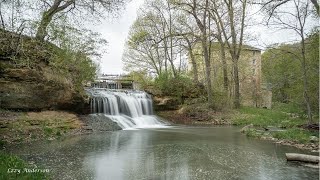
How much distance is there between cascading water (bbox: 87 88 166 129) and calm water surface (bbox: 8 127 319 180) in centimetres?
724

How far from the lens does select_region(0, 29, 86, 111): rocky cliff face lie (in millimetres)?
14473

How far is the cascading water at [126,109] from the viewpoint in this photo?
66.1ft

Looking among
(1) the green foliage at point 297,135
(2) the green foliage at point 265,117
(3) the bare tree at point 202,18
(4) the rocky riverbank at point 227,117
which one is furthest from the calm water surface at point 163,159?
(3) the bare tree at point 202,18

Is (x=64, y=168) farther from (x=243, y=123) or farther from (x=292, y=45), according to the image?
(x=243, y=123)

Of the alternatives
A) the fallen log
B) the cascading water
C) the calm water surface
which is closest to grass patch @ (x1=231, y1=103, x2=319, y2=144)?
the calm water surface

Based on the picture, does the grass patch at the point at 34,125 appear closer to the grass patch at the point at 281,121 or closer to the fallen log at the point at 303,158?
the grass patch at the point at 281,121

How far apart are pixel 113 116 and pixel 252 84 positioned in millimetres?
29489

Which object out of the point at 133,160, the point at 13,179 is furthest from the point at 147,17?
the point at 13,179

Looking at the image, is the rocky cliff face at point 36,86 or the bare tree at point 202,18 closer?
the rocky cliff face at point 36,86

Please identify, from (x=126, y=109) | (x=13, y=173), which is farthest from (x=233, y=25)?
(x=13, y=173)

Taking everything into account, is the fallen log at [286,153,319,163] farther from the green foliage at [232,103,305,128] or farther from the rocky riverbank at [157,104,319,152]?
the green foliage at [232,103,305,128]

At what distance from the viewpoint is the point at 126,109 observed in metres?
22.5

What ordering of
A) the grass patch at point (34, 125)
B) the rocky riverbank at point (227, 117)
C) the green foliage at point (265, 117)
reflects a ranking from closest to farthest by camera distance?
the grass patch at point (34, 125) → the green foliage at point (265, 117) → the rocky riverbank at point (227, 117)

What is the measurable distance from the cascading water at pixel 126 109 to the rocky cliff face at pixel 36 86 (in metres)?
2.48
